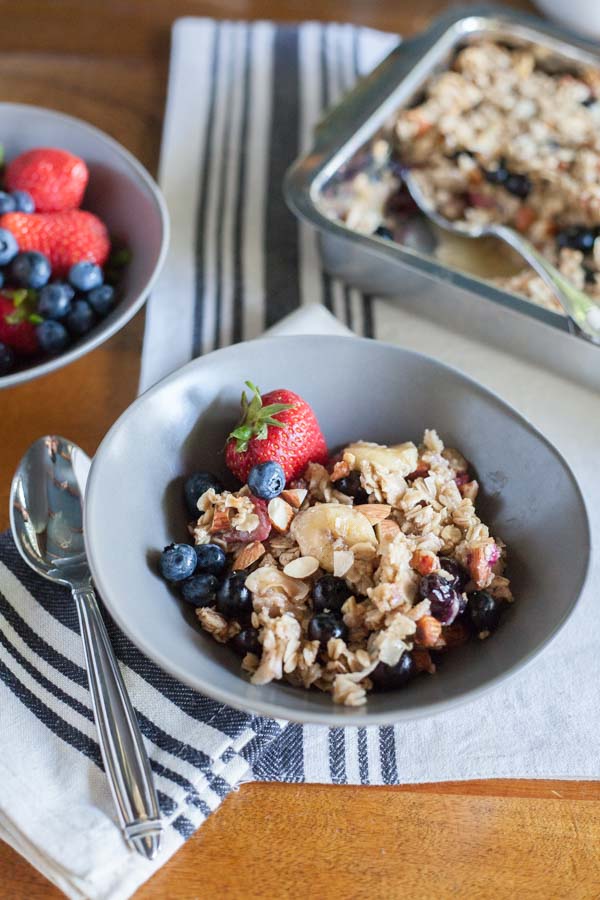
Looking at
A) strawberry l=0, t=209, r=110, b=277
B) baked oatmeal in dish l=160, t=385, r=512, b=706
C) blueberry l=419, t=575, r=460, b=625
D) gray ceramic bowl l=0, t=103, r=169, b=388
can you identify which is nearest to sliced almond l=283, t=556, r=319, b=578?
baked oatmeal in dish l=160, t=385, r=512, b=706

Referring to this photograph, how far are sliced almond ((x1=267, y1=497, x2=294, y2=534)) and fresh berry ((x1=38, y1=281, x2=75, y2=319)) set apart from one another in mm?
410

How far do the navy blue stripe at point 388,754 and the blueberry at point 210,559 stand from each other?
22cm

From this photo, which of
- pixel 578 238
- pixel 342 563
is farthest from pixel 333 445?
pixel 578 238

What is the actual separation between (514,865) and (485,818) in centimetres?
5

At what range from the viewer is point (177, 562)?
77cm

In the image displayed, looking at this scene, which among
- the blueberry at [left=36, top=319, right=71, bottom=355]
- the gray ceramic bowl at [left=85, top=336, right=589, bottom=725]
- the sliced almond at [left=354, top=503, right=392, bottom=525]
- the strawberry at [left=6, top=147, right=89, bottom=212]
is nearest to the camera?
the gray ceramic bowl at [left=85, top=336, right=589, bottom=725]

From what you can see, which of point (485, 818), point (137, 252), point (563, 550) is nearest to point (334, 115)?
point (137, 252)

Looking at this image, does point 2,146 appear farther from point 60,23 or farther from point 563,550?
point 563,550

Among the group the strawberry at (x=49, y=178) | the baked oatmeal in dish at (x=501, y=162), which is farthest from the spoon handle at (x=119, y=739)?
the baked oatmeal in dish at (x=501, y=162)

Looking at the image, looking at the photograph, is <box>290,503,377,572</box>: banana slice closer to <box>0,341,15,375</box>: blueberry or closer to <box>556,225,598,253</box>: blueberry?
<box>0,341,15,375</box>: blueberry

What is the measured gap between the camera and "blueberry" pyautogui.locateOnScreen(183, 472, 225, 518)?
828mm

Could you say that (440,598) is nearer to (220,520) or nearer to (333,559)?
(333,559)

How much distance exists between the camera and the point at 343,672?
28.1 inches

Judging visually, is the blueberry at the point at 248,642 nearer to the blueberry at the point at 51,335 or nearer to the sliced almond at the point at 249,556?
the sliced almond at the point at 249,556
